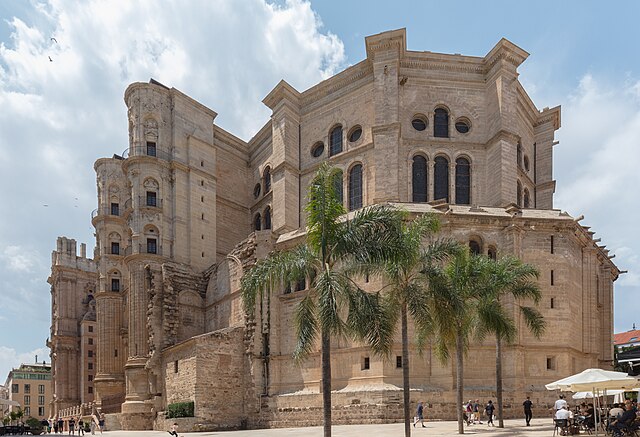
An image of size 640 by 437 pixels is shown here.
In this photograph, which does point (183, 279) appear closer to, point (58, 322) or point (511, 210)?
point (511, 210)

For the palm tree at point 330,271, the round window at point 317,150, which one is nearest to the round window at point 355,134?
the round window at point 317,150

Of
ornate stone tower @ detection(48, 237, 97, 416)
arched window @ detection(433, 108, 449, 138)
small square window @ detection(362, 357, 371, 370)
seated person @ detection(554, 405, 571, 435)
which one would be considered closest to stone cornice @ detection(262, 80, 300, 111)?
arched window @ detection(433, 108, 449, 138)

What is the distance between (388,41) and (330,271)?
77.7 feet

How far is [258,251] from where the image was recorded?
113 ft

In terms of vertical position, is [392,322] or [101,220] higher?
[101,220]

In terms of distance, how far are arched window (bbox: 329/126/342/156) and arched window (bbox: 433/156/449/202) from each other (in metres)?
7.24

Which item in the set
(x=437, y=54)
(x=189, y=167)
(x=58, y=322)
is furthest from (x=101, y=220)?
(x=437, y=54)

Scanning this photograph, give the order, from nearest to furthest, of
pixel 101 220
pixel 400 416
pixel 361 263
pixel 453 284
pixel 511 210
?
pixel 361 263 < pixel 453 284 < pixel 400 416 < pixel 511 210 < pixel 101 220

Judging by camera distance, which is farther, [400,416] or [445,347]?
[400,416]

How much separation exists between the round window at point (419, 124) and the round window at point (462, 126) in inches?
91.1

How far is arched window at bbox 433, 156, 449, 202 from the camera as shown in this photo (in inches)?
1384

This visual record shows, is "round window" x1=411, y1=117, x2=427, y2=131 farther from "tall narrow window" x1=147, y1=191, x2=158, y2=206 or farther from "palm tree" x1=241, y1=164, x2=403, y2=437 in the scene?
"tall narrow window" x1=147, y1=191, x2=158, y2=206

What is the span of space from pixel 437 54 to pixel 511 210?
12.4 metres

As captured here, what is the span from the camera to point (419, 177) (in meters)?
35.2
